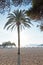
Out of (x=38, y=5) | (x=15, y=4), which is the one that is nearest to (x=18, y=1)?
(x=15, y=4)

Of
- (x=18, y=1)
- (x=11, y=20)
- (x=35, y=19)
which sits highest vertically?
(x=11, y=20)

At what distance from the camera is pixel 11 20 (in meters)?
29.9

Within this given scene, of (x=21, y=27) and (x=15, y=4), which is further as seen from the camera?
(x=21, y=27)

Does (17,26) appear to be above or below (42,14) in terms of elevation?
above

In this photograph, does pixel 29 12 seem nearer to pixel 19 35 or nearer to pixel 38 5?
pixel 38 5

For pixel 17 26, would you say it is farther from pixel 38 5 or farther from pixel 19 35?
→ pixel 38 5

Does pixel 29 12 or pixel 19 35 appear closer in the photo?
pixel 29 12

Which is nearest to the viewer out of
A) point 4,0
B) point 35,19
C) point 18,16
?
point 4,0

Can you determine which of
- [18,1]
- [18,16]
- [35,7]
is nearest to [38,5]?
[35,7]

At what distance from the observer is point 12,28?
29.8 meters

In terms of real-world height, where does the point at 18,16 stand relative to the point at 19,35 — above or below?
above

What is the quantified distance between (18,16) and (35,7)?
20782 mm

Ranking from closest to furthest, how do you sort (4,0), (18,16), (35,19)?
(4,0) → (35,19) → (18,16)

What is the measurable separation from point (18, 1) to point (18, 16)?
20.9 meters
